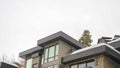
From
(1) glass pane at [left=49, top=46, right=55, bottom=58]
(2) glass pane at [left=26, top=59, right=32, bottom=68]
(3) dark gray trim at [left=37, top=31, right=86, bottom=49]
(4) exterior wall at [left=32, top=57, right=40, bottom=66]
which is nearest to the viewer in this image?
(3) dark gray trim at [left=37, top=31, right=86, bottom=49]

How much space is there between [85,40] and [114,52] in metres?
28.0

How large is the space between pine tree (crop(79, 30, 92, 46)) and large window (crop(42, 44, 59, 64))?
19450 millimetres

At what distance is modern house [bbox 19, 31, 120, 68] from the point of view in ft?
79.6

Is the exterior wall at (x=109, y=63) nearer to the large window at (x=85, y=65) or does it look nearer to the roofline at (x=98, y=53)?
the roofline at (x=98, y=53)

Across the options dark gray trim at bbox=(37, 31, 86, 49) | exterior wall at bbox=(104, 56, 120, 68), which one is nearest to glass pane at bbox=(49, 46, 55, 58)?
dark gray trim at bbox=(37, 31, 86, 49)

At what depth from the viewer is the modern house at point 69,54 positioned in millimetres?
24250

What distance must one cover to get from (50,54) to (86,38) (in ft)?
70.2

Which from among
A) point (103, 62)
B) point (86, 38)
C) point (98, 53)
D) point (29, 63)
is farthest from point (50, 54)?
point (86, 38)

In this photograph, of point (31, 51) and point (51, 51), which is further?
point (31, 51)

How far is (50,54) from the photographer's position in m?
32.2

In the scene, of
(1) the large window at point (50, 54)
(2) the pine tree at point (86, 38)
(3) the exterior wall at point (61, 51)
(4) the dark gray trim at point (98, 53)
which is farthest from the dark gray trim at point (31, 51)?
(2) the pine tree at point (86, 38)

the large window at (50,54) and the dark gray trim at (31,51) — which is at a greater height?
the dark gray trim at (31,51)

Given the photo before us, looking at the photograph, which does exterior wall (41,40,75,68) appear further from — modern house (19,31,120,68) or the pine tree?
the pine tree

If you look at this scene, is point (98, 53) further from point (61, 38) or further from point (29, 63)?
point (29, 63)
